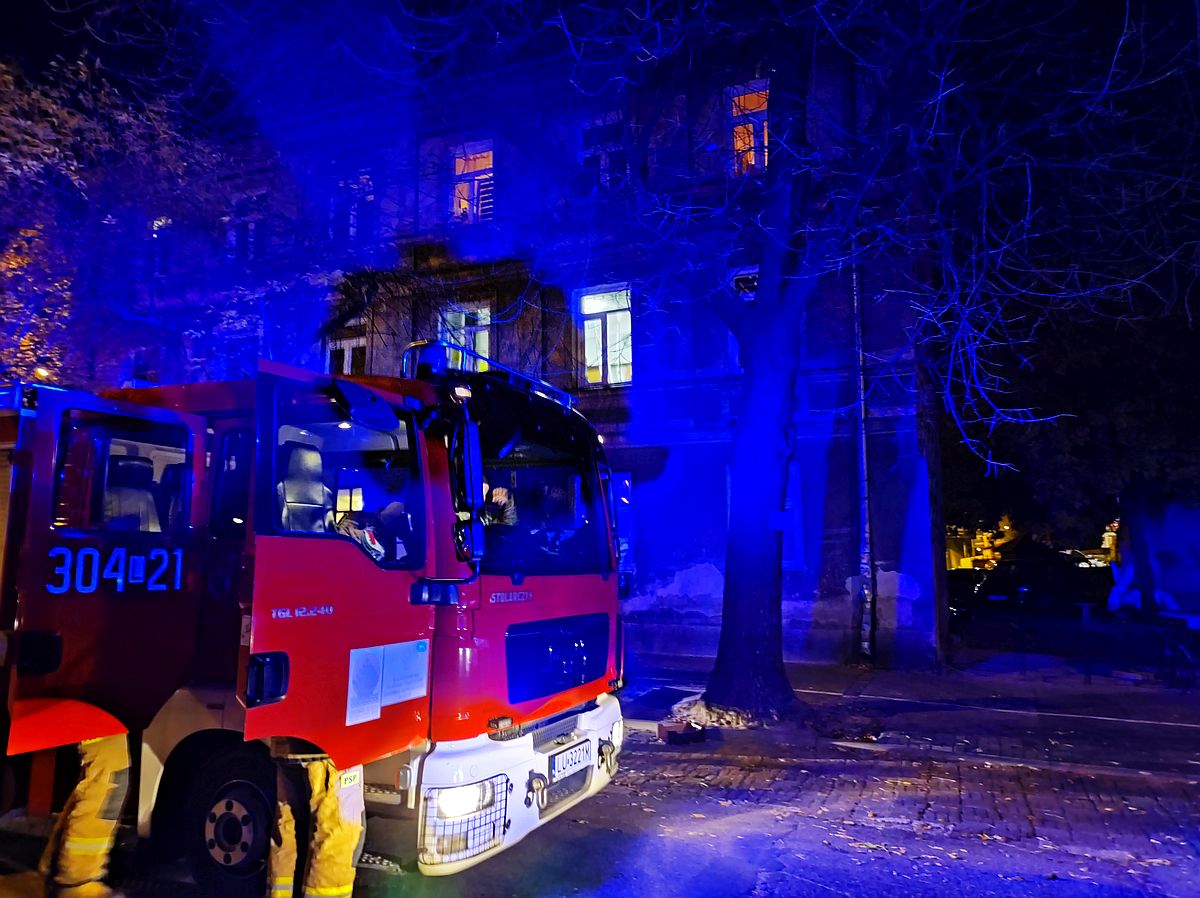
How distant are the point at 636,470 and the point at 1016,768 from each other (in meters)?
9.14

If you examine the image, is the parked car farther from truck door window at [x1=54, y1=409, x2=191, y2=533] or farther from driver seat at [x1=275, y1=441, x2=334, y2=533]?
truck door window at [x1=54, y1=409, x2=191, y2=533]

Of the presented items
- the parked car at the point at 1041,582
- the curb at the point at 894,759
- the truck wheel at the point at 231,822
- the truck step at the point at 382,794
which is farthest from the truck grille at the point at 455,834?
the parked car at the point at 1041,582

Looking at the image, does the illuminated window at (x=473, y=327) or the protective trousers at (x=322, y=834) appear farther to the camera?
the illuminated window at (x=473, y=327)

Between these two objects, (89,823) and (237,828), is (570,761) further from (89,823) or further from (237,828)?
(89,823)

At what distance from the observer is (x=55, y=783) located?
14.8 ft

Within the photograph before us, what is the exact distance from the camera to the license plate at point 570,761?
459cm

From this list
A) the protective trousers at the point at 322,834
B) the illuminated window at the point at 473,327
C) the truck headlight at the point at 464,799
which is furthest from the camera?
the illuminated window at the point at 473,327

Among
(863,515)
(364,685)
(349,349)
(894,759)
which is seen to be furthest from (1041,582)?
(364,685)

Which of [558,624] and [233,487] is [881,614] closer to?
[558,624]

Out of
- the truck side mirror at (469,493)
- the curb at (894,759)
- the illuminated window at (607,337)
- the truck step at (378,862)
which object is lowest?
the curb at (894,759)

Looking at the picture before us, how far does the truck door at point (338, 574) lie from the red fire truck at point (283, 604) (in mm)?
12

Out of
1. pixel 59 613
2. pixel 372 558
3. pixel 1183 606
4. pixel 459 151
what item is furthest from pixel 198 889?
pixel 1183 606

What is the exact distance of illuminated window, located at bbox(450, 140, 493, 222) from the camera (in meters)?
16.9

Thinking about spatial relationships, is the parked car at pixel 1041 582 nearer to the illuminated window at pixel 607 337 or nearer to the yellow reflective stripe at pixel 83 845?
the illuminated window at pixel 607 337
